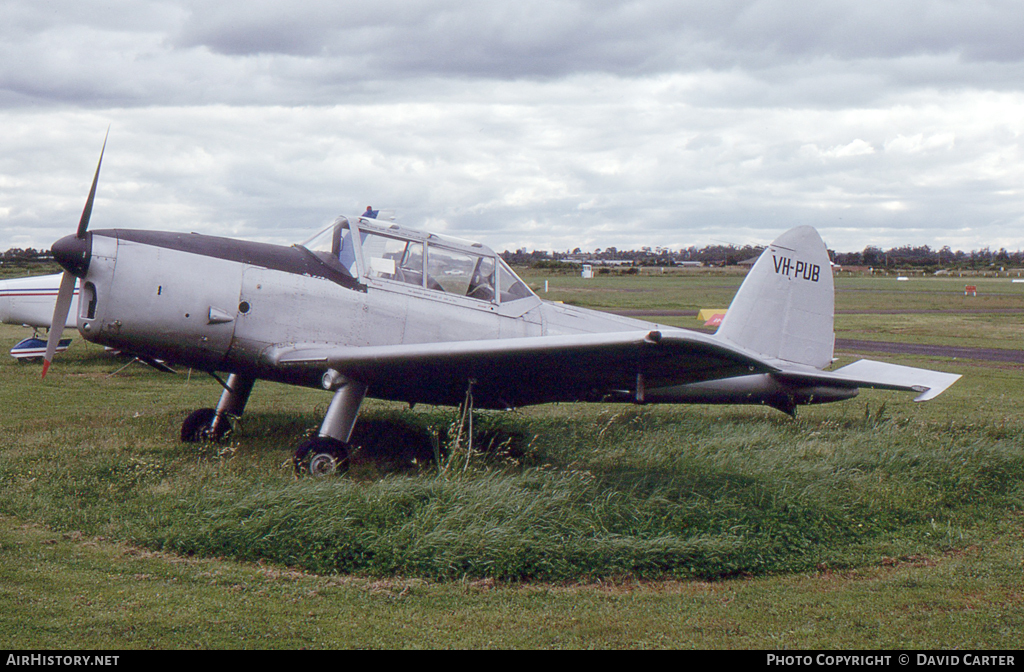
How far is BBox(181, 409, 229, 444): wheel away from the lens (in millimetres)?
8305

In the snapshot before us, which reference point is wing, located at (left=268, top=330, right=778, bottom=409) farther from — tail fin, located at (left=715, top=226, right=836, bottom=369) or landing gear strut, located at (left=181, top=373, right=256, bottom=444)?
tail fin, located at (left=715, top=226, right=836, bottom=369)

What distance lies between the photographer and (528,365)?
676 cm

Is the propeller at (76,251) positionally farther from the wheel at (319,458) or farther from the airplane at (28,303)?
the airplane at (28,303)

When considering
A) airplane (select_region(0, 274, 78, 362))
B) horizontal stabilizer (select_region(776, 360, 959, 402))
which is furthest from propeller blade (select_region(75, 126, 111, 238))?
airplane (select_region(0, 274, 78, 362))

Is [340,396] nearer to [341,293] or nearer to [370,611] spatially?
[341,293]

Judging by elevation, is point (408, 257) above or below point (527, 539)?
above

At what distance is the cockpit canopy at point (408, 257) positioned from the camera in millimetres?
7477

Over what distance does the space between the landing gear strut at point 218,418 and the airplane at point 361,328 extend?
2cm

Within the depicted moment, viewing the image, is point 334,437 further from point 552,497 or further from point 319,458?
point 552,497

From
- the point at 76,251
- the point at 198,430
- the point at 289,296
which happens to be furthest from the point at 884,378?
the point at 76,251

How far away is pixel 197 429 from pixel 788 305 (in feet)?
22.5

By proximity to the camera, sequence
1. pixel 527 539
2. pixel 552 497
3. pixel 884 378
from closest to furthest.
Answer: pixel 527 539, pixel 552 497, pixel 884 378

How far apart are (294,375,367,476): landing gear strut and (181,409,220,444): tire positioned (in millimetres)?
1977

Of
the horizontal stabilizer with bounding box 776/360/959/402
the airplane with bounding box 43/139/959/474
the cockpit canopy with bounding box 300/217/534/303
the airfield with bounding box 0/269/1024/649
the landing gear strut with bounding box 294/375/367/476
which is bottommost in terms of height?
the airfield with bounding box 0/269/1024/649
